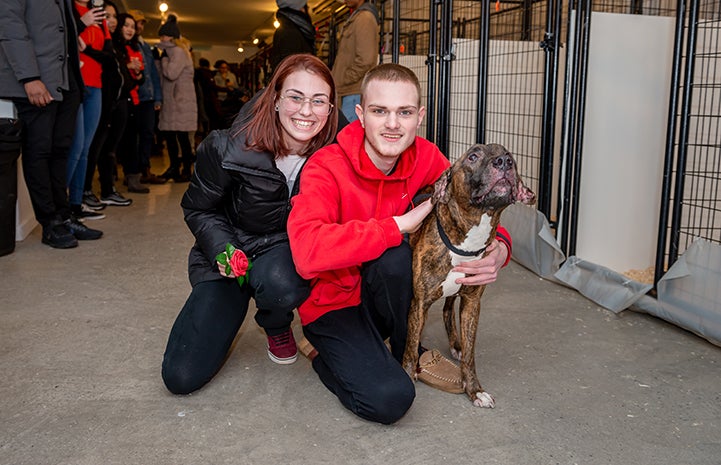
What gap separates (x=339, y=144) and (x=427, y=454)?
963mm

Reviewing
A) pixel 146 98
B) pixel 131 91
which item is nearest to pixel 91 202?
pixel 131 91

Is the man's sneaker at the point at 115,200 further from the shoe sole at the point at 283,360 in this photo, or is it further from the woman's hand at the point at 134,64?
the shoe sole at the point at 283,360

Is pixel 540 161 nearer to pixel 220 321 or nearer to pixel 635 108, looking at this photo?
pixel 635 108

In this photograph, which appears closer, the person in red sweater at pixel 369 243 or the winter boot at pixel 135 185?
the person in red sweater at pixel 369 243

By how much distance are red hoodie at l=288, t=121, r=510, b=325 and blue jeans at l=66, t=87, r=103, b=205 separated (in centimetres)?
293

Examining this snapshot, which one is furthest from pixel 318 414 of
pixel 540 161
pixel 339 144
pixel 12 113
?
pixel 12 113

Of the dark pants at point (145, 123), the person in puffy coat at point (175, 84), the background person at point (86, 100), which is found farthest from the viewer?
the person in puffy coat at point (175, 84)

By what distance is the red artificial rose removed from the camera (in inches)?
84.2

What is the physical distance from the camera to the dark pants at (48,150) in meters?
3.77

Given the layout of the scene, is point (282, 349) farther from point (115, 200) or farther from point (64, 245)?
point (115, 200)

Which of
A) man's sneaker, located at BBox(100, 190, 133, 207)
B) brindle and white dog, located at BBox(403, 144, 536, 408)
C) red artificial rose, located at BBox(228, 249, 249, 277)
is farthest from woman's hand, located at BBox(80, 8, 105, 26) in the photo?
brindle and white dog, located at BBox(403, 144, 536, 408)

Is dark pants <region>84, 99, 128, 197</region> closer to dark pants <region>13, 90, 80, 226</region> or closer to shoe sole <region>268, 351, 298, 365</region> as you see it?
dark pants <region>13, 90, 80, 226</region>

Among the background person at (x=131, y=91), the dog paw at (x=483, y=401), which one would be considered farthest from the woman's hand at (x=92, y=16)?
the dog paw at (x=483, y=401)

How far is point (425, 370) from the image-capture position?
7.27 ft
